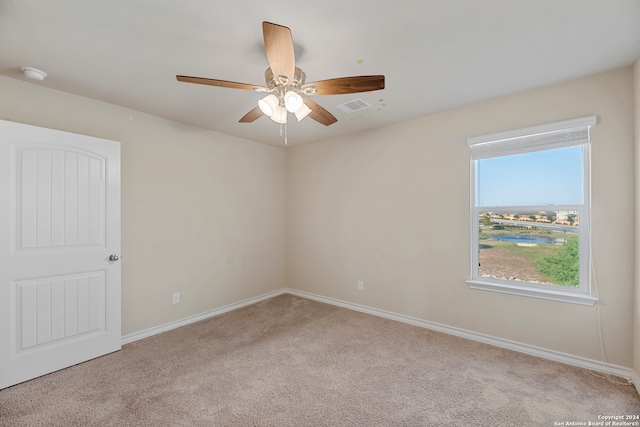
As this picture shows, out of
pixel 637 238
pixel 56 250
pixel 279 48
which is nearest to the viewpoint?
pixel 279 48

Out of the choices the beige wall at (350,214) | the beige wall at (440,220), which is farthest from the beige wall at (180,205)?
the beige wall at (440,220)

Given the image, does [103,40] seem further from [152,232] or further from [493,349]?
[493,349]

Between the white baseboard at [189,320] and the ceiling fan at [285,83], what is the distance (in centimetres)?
262

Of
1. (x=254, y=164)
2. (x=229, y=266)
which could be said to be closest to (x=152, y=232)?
(x=229, y=266)

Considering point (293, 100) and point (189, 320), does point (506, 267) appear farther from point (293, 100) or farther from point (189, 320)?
point (189, 320)

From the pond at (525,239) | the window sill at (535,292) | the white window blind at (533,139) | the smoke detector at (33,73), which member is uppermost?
the smoke detector at (33,73)

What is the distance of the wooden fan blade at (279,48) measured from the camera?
1349mm

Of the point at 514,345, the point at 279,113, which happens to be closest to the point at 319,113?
the point at 279,113

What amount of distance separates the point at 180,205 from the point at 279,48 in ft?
8.08

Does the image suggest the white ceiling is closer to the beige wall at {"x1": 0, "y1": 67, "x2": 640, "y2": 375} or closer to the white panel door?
the beige wall at {"x1": 0, "y1": 67, "x2": 640, "y2": 375}

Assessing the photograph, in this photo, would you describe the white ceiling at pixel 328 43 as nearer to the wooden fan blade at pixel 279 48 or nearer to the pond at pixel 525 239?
the wooden fan blade at pixel 279 48

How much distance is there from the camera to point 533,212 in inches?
104

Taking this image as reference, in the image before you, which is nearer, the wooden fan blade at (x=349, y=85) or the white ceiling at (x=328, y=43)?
the white ceiling at (x=328, y=43)

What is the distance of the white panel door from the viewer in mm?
2145
